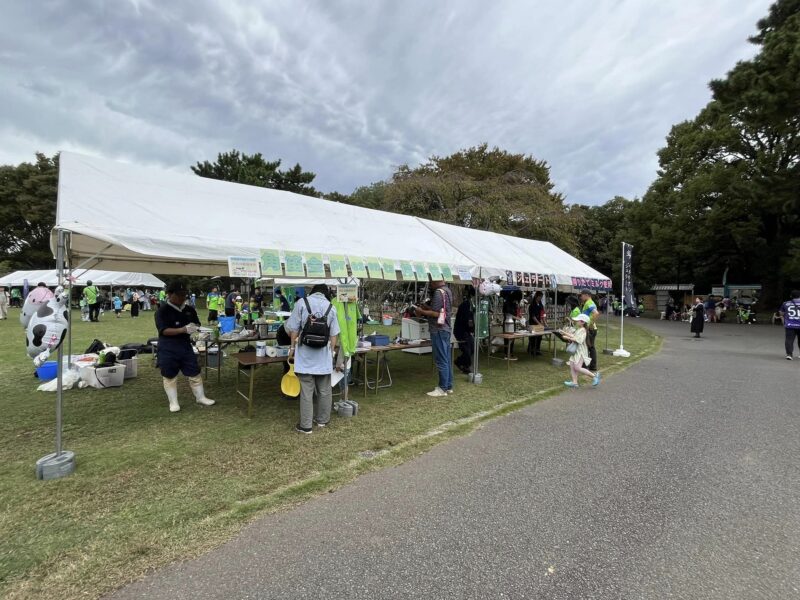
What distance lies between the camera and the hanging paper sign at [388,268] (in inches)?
223

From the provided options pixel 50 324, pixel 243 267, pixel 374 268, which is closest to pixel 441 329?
pixel 374 268

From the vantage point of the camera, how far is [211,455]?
13.3ft

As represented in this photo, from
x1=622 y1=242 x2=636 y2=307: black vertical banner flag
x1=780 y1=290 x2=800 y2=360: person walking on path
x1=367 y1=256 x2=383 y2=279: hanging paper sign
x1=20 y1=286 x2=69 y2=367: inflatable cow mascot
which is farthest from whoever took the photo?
x1=622 y1=242 x2=636 y2=307: black vertical banner flag

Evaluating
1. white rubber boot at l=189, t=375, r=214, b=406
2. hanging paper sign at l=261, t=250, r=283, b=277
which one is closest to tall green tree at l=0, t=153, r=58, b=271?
white rubber boot at l=189, t=375, r=214, b=406

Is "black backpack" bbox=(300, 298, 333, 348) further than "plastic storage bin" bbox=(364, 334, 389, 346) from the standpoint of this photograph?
No

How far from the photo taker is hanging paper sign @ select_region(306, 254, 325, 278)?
4.96 meters

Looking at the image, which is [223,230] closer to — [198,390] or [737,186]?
[198,390]

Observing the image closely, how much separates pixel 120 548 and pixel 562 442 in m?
4.08

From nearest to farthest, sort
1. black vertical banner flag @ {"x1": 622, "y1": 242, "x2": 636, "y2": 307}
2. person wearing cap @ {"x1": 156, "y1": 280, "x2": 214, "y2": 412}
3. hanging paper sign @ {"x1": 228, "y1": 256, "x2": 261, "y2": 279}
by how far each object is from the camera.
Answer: hanging paper sign @ {"x1": 228, "y1": 256, "x2": 261, "y2": 279}, person wearing cap @ {"x1": 156, "y1": 280, "x2": 214, "y2": 412}, black vertical banner flag @ {"x1": 622, "y1": 242, "x2": 636, "y2": 307}

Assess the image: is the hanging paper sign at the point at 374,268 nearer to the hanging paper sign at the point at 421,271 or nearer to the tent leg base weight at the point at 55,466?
the hanging paper sign at the point at 421,271

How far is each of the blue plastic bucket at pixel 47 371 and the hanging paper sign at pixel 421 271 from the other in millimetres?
6410

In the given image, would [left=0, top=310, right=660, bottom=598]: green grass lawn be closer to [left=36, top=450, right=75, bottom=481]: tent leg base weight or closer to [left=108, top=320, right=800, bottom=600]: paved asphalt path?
[left=36, top=450, right=75, bottom=481]: tent leg base weight

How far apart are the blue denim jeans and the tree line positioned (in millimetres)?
15022

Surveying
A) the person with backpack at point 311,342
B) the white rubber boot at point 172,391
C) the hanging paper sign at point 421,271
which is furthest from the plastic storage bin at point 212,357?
the hanging paper sign at point 421,271
